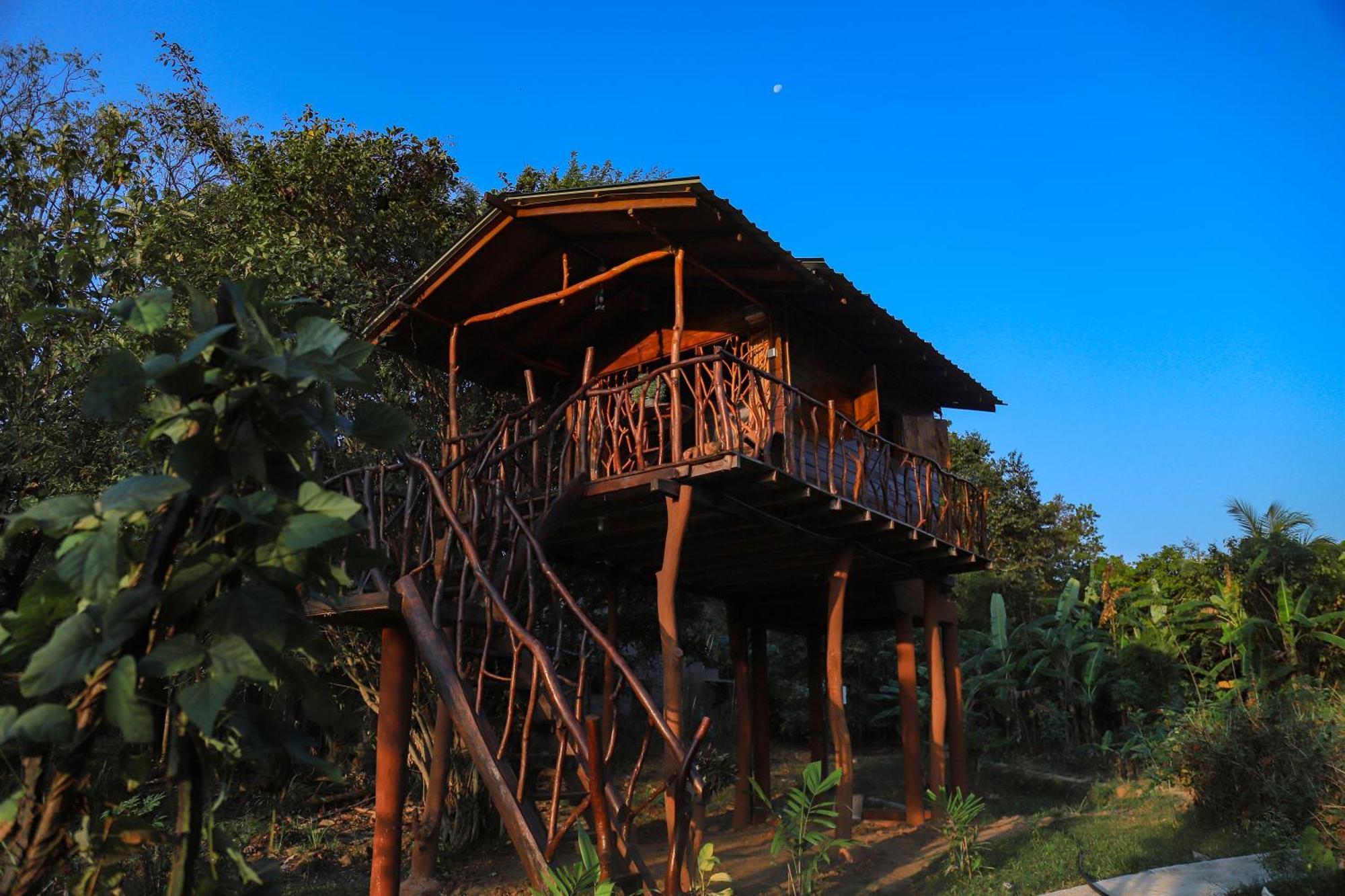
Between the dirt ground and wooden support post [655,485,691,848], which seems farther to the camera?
the dirt ground

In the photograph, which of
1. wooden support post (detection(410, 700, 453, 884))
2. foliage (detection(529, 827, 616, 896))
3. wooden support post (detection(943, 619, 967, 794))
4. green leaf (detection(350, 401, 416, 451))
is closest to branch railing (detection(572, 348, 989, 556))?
wooden support post (detection(943, 619, 967, 794))

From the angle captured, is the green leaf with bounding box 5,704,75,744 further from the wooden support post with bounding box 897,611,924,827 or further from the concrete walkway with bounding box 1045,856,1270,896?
the wooden support post with bounding box 897,611,924,827

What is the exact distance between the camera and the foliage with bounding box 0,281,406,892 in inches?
77.2

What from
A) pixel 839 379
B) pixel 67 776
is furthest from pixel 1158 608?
pixel 67 776

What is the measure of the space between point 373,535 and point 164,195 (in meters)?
5.76

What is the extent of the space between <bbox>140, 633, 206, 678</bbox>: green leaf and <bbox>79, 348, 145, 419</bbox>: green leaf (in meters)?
0.54

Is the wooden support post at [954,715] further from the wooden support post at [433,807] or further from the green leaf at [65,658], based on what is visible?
the green leaf at [65,658]

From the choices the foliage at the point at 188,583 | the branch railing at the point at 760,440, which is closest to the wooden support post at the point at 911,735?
the branch railing at the point at 760,440

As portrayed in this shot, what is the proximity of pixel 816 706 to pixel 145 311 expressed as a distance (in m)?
13.2

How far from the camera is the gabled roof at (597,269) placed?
9.19 metres

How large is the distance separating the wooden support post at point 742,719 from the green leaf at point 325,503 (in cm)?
1106

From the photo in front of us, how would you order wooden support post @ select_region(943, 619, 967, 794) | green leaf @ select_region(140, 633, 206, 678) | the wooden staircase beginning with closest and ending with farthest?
green leaf @ select_region(140, 633, 206, 678), the wooden staircase, wooden support post @ select_region(943, 619, 967, 794)

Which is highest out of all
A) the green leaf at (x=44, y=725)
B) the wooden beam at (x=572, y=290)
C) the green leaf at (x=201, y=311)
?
the wooden beam at (x=572, y=290)

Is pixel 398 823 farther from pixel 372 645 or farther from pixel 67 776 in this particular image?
pixel 67 776
